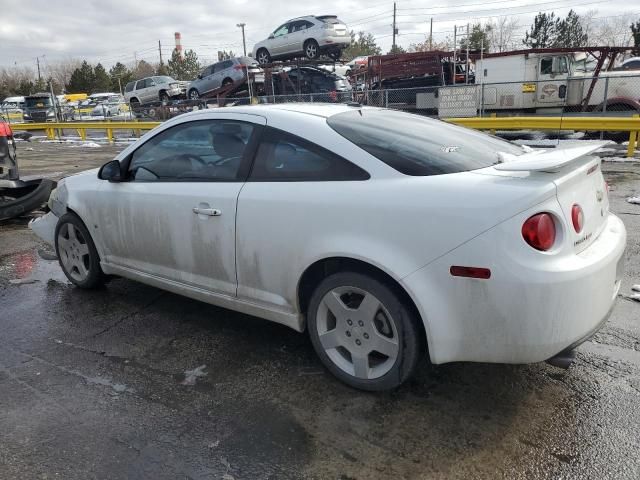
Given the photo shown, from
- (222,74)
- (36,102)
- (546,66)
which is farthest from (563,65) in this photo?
(36,102)

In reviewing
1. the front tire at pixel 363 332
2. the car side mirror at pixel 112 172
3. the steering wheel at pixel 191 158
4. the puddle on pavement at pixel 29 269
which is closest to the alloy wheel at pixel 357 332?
the front tire at pixel 363 332

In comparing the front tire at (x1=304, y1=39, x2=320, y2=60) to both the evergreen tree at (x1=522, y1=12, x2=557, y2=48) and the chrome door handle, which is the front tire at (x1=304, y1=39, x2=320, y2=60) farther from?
the evergreen tree at (x1=522, y1=12, x2=557, y2=48)

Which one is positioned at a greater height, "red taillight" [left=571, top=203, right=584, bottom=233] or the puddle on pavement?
"red taillight" [left=571, top=203, right=584, bottom=233]

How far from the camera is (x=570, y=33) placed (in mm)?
51000

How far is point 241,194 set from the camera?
3150 millimetres

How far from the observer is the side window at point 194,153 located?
3.35 metres

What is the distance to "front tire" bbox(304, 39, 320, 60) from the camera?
72.8 ft

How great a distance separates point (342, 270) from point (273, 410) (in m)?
0.81

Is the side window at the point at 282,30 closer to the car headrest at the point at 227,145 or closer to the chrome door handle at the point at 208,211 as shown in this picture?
the car headrest at the point at 227,145

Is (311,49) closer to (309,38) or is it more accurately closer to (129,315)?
(309,38)

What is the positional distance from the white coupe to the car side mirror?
0.08ft

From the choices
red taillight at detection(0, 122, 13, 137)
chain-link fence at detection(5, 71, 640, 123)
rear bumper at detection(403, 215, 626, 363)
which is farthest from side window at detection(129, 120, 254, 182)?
chain-link fence at detection(5, 71, 640, 123)

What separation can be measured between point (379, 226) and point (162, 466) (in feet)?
4.87

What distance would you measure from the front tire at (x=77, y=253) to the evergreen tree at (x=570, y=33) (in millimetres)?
54008
